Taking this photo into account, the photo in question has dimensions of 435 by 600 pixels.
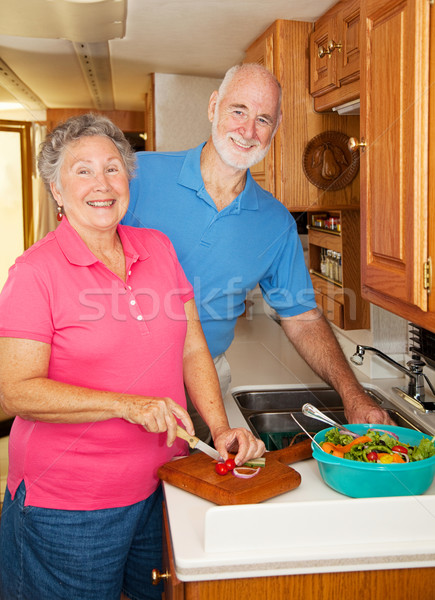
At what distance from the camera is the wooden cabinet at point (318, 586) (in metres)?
1.04

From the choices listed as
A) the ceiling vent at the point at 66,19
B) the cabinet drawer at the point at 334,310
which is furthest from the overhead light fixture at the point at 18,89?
the cabinet drawer at the point at 334,310

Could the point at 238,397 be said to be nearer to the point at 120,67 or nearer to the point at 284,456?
→ the point at 284,456

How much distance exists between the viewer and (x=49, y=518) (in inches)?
48.1

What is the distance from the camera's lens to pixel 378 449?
1203 mm

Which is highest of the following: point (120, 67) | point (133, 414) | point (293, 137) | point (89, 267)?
point (120, 67)

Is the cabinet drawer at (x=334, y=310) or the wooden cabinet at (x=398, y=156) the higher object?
the wooden cabinet at (x=398, y=156)

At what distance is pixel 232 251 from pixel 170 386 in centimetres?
52

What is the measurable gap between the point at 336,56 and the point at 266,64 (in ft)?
1.45

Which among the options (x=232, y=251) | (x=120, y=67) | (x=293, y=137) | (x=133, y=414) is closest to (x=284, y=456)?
(x=133, y=414)

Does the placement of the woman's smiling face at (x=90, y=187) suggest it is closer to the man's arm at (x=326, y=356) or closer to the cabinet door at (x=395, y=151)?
the cabinet door at (x=395, y=151)

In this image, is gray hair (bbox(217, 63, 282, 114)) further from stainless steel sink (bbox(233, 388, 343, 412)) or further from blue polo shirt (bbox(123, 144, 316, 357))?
stainless steel sink (bbox(233, 388, 343, 412))

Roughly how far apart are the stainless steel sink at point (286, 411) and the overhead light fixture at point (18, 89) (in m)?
2.10

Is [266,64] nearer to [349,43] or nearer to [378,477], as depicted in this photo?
[349,43]

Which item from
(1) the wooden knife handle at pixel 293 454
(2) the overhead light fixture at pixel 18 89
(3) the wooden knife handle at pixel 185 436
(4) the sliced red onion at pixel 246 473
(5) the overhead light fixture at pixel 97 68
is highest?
(2) the overhead light fixture at pixel 18 89
